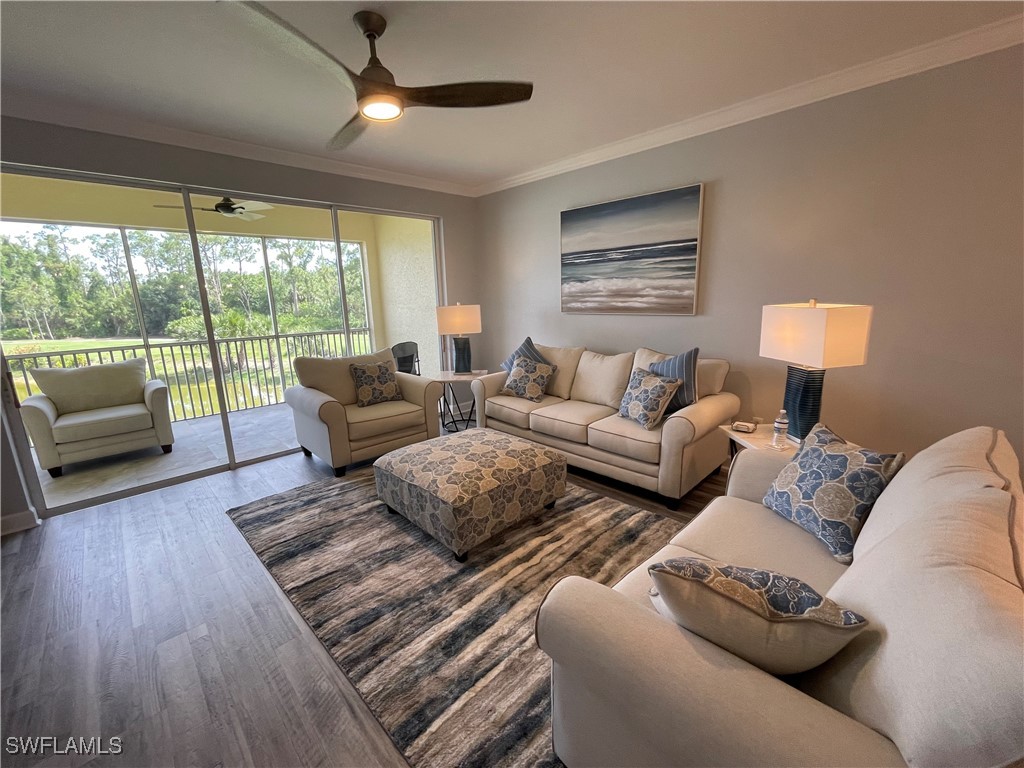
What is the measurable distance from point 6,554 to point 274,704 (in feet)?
7.09

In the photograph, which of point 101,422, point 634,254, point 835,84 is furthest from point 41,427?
point 835,84

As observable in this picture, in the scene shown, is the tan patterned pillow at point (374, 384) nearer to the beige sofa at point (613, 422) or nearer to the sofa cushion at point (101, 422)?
the beige sofa at point (613, 422)

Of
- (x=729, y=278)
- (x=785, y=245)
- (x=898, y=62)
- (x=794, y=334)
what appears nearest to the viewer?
(x=794, y=334)

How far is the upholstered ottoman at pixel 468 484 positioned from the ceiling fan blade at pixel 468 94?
1.79 m

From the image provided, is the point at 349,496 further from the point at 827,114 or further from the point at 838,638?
the point at 827,114

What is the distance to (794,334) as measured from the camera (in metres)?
2.03

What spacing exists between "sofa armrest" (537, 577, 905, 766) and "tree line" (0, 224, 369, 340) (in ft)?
12.3

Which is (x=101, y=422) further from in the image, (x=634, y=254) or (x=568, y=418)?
(x=634, y=254)

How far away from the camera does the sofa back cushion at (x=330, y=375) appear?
3473mm

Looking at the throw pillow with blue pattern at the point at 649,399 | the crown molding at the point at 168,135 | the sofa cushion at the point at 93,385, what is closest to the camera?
the crown molding at the point at 168,135

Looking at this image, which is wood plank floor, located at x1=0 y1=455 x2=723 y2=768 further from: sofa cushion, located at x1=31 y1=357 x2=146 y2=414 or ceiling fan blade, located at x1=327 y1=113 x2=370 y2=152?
ceiling fan blade, located at x1=327 y1=113 x2=370 y2=152

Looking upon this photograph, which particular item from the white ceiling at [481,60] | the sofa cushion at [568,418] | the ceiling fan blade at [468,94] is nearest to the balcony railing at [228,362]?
the white ceiling at [481,60]

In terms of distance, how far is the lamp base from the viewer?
13.9ft

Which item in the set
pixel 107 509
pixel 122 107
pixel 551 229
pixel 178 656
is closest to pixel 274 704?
pixel 178 656
